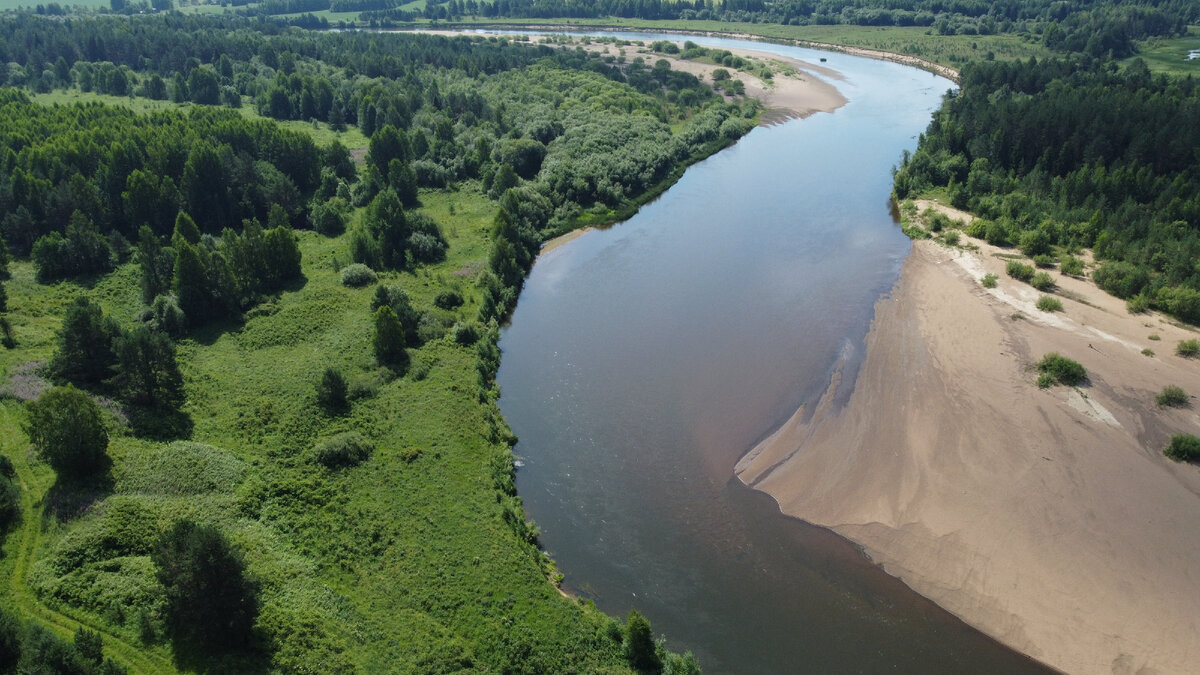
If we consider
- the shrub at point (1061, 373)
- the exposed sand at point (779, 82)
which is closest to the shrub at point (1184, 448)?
the shrub at point (1061, 373)

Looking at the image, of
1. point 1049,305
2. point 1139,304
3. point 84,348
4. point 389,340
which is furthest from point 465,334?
point 1139,304

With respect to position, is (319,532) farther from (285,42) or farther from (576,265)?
(285,42)

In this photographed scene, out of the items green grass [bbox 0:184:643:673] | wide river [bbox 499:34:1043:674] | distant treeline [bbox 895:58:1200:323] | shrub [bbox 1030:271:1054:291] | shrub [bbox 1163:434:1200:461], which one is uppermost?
distant treeline [bbox 895:58:1200:323]

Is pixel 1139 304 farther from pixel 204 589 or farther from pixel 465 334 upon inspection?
pixel 204 589

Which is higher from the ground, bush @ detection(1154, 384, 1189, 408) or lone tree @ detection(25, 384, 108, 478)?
A: lone tree @ detection(25, 384, 108, 478)

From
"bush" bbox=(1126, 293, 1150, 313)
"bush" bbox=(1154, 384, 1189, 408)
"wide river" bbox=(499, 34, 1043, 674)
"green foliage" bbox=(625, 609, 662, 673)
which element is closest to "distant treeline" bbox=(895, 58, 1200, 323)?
"bush" bbox=(1126, 293, 1150, 313)

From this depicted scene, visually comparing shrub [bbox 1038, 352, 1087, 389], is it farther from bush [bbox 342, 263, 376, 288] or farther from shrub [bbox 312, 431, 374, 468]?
bush [bbox 342, 263, 376, 288]
